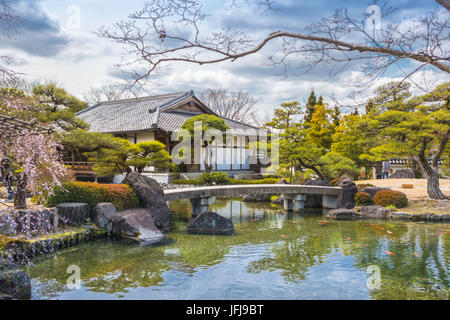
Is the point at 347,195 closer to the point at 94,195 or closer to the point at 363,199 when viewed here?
the point at 363,199

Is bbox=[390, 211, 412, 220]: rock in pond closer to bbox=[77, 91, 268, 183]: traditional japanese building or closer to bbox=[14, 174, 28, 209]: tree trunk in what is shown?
bbox=[77, 91, 268, 183]: traditional japanese building

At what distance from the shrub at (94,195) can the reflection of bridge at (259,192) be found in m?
1.36

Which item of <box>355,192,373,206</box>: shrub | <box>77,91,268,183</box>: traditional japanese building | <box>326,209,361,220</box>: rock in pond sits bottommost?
<box>326,209,361,220</box>: rock in pond

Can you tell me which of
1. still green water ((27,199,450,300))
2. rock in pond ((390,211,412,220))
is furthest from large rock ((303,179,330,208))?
still green water ((27,199,450,300))

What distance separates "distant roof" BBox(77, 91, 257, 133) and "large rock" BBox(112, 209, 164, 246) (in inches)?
393

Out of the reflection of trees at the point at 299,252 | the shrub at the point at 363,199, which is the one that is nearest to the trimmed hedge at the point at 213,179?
the shrub at the point at 363,199

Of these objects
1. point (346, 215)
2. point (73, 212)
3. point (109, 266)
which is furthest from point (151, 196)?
point (346, 215)

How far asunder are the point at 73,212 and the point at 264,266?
16.0 ft

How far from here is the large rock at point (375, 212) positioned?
12734 millimetres

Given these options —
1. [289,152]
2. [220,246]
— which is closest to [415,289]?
[220,246]

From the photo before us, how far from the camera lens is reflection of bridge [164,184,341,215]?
478 inches
